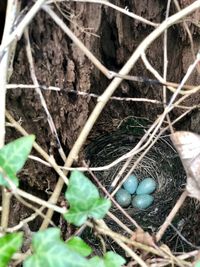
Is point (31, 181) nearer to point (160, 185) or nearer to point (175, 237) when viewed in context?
point (175, 237)

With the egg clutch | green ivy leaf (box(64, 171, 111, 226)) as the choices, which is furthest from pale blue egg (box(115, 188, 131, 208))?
green ivy leaf (box(64, 171, 111, 226))

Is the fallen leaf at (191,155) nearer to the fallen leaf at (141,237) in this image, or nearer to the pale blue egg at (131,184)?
the fallen leaf at (141,237)

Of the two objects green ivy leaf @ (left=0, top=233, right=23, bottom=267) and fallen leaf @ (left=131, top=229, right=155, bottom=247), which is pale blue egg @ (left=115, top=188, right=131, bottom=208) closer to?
fallen leaf @ (left=131, top=229, right=155, bottom=247)

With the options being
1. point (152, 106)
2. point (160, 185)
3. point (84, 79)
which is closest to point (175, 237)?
point (160, 185)

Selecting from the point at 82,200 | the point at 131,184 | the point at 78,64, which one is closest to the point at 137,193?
the point at 131,184

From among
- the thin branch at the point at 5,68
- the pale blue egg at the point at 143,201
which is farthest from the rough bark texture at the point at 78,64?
the pale blue egg at the point at 143,201
